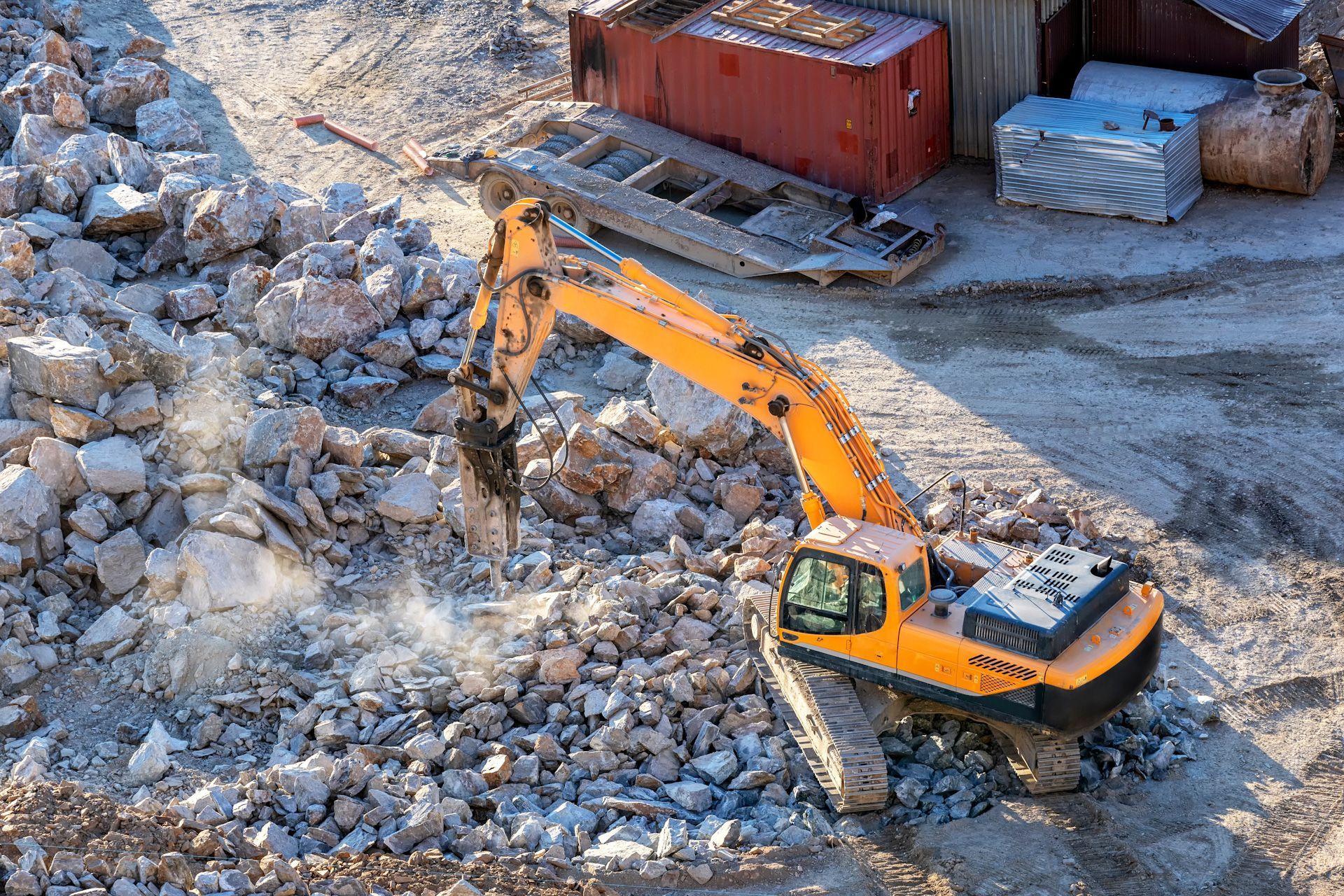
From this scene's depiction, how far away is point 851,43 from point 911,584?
12.0 metres

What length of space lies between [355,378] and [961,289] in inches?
315

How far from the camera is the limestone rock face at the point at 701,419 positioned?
15.6 meters

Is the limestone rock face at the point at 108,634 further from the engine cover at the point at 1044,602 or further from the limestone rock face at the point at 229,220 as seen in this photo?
the limestone rock face at the point at 229,220

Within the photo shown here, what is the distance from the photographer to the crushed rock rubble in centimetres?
1136

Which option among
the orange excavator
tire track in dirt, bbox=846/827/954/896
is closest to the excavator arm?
the orange excavator

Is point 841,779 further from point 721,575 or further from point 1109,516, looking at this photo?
point 1109,516

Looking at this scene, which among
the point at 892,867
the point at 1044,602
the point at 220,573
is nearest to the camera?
the point at 892,867

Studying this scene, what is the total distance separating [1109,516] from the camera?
50.5 feet

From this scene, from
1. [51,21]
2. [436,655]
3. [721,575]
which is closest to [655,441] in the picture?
[721,575]

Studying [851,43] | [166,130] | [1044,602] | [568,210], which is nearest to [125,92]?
[166,130]

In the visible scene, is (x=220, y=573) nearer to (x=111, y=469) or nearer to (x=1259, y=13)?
(x=111, y=469)

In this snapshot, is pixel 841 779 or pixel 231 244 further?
pixel 231 244

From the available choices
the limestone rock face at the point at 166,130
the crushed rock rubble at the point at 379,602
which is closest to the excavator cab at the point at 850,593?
the crushed rock rubble at the point at 379,602

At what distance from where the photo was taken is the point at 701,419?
51.1 feet
